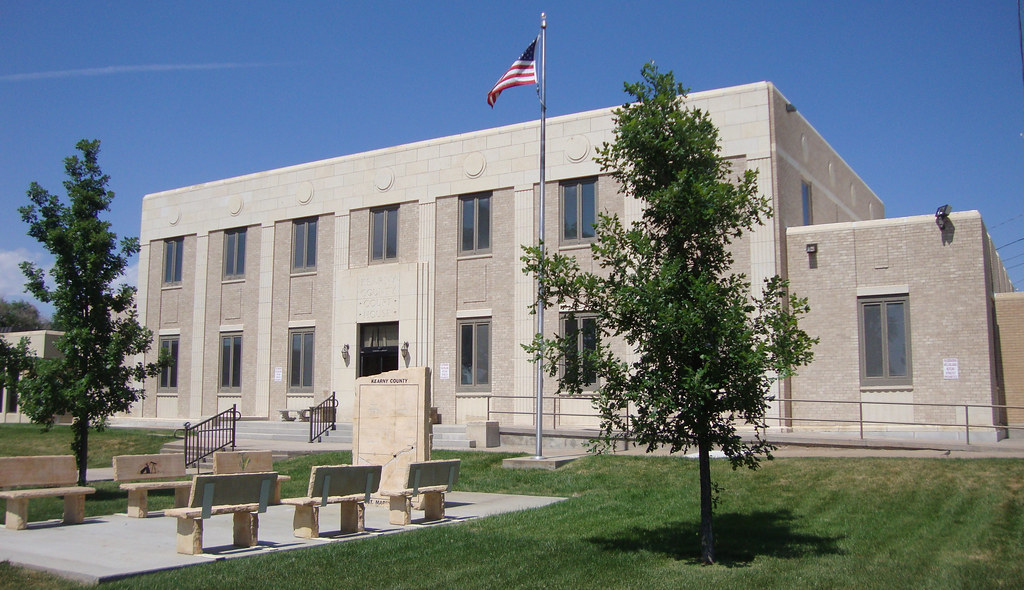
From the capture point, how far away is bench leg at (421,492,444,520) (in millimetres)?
12789

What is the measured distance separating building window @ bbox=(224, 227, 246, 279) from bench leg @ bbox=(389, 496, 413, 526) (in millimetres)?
21762

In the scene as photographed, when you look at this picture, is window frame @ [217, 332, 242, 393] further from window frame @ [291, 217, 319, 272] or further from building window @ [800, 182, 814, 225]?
building window @ [800, 182, 814, 225]

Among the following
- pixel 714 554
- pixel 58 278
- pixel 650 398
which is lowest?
pixel 714 554

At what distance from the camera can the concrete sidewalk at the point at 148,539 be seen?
922 centimetres

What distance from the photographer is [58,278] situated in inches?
659

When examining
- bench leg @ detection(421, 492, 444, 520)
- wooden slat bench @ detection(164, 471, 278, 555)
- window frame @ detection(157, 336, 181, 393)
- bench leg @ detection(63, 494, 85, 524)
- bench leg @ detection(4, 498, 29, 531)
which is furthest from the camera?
window frame @ detection(157, 336, 181, 393)

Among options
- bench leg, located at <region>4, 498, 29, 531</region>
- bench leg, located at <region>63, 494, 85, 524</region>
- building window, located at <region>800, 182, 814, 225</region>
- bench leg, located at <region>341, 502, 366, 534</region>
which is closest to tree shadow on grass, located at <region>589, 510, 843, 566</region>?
bench leg, located at <region>341, 502, 366, 534</region>

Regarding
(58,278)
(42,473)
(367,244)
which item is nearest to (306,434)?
(367,244)

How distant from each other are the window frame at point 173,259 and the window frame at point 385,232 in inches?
383

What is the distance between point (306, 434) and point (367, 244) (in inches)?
263

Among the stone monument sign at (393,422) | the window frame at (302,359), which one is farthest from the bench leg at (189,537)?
the window frame at (302,359)

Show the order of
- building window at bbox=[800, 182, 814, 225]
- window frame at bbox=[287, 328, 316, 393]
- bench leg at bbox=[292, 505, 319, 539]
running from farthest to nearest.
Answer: window frame at bbox=[287, 328, 316, 393] → building window at bbox=[800, 182, 814, 225] → bench leg at bbox=[292, 505, 319, 539]

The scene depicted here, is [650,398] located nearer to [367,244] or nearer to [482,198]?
[482,198]

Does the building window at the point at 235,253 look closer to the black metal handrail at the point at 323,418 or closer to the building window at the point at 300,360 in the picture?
the building window at the point at 300,360
